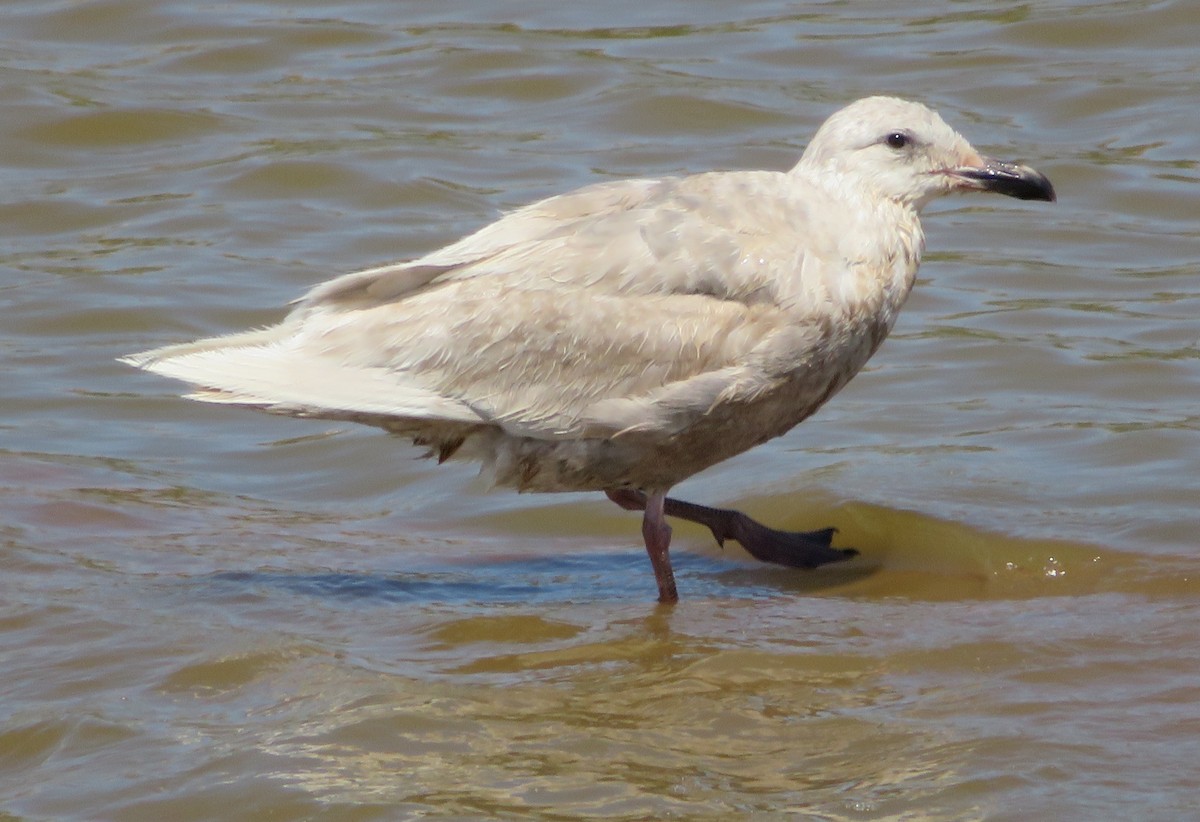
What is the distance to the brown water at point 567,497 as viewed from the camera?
493cm

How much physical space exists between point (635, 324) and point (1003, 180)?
1.40m

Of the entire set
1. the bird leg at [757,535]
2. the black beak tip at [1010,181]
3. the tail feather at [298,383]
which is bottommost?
the bird leg at [757,535]

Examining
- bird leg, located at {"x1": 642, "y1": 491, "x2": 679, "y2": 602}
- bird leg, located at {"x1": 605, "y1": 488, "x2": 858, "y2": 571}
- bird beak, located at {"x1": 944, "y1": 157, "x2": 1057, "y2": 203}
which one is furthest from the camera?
bird leg, located at {"x1": 605, "y1": 488, "x2": 858, "y2": 571}

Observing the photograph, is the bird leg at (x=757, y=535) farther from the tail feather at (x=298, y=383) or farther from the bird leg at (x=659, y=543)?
the tail feather at (x=298, y=383)

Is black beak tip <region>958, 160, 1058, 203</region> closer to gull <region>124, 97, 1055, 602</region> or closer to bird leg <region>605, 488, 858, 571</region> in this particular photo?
gull <region>124, 97, 1055, 602</region>

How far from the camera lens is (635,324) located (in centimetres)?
620

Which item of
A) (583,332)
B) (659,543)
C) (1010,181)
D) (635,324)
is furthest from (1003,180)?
(659,543)

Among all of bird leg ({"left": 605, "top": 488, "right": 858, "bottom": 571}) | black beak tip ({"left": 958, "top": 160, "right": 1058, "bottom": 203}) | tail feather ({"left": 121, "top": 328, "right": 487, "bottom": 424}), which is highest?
black beak tip ({"left": 958, "top": 160, "right": 1058, "bottom": 203})

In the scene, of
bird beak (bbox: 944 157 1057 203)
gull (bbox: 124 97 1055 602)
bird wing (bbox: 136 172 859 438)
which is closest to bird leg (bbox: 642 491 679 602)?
gull (bbox: 124 97 1055 602)

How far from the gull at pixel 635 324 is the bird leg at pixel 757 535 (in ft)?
1.21

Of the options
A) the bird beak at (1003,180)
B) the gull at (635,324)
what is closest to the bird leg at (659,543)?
the gull at (635,324)

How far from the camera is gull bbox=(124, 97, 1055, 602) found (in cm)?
616

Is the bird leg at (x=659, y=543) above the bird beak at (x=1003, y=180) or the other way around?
the other way around

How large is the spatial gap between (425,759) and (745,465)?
3.34 meters
